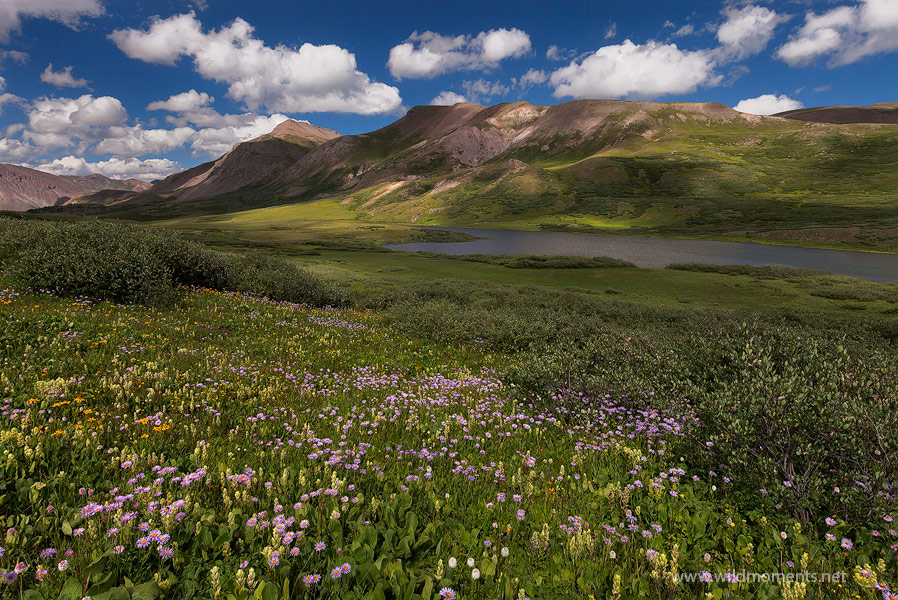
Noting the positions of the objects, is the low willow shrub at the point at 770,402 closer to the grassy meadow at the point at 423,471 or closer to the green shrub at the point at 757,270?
the grassy meadow at the point at 423,471

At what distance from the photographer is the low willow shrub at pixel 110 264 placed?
1308 centimetres

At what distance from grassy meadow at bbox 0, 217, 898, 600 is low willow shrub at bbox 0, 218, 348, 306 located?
1928mm

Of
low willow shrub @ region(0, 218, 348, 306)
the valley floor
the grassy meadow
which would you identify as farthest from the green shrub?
low willow shrub @ region(0, 218, 348, 306)

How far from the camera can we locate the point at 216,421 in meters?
6.07

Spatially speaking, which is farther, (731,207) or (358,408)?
(731,207)

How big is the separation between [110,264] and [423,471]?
1476cm

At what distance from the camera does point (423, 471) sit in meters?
5.24

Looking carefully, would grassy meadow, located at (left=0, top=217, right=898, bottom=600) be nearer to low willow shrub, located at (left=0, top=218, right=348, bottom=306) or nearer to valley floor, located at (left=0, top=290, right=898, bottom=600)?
valley floor, located at (left=0, top=290, right=898, bottom=600)

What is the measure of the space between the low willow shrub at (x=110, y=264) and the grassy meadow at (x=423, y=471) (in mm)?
1928

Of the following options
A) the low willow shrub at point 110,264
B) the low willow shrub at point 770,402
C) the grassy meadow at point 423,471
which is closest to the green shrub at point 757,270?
the low willow shrub at point 770,402

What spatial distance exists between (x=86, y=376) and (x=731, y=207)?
23256 cm

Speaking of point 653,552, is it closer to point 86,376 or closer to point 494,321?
point 86,376

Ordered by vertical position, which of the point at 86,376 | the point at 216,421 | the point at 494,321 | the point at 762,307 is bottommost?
the point at 762,307

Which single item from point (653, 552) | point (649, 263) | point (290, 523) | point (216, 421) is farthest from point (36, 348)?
point (649, 263)
